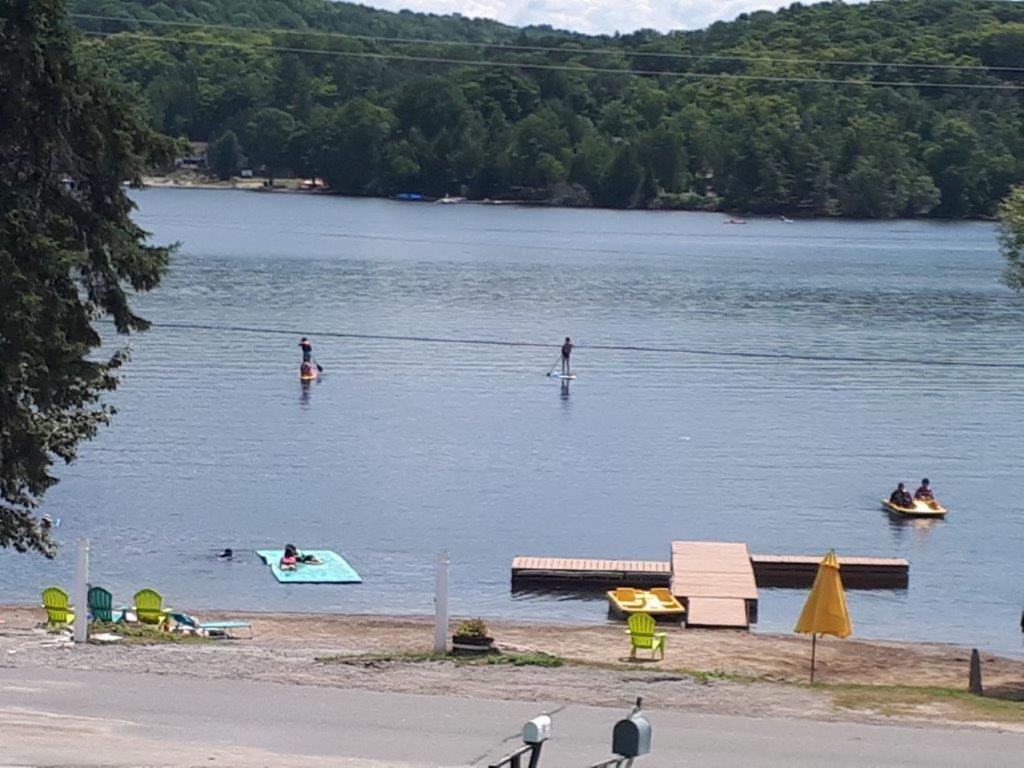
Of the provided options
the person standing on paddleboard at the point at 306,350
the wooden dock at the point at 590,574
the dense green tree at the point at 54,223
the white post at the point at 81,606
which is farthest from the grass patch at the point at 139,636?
the person standing on paddleboard at the point at 306,350

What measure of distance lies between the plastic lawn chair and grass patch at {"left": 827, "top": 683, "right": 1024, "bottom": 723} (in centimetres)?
1144

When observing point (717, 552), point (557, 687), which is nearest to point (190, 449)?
point (717, 552)

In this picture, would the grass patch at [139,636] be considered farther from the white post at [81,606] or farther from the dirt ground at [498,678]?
the dirt ground at [498,678]

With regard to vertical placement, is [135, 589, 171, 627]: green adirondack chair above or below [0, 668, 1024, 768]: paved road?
below

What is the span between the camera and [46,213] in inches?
872

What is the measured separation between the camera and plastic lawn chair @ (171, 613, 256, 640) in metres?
28.2

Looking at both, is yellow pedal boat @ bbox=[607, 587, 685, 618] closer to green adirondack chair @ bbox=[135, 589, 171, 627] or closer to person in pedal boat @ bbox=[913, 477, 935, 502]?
green adirondack chair @ bbox=[135, 589, 171, 627]

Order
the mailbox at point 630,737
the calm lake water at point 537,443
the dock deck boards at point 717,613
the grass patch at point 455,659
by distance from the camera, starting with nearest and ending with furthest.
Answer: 1. the mailbox at point 630,737
2. the grass patch at point 455,659
3. the dock deck boards at point 717,613
4. the calm lake water at point 537,443

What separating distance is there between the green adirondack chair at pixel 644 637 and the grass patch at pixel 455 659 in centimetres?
707

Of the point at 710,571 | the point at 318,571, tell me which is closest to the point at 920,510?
the point at 710,571

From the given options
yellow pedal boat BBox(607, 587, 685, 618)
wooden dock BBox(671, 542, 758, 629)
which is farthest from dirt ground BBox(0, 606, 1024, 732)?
yellow pedal boat BBox(607, 587, 685, 618)

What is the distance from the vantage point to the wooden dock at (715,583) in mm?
33750

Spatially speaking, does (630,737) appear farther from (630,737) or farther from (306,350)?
(306,350)

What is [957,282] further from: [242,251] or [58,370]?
[58,370]
